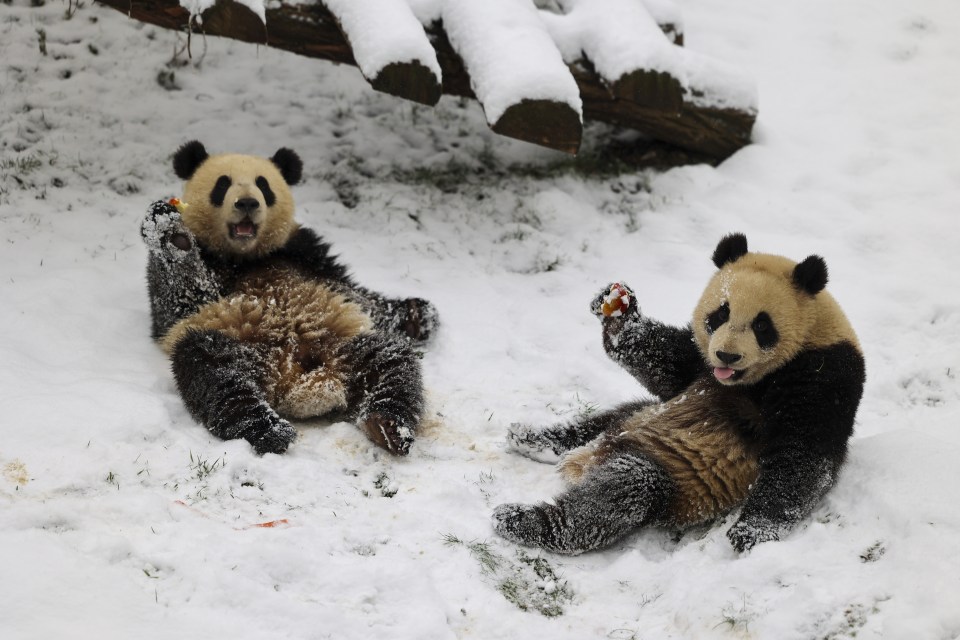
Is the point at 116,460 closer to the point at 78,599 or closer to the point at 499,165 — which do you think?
the point at 78,599

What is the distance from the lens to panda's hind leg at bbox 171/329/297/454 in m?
4.54

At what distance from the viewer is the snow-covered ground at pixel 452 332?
3334 mm

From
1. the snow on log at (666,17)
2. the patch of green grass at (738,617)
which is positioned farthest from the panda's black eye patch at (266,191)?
the snow on log at (666,17)

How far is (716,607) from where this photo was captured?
11.1 feet

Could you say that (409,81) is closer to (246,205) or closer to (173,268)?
(246,205)


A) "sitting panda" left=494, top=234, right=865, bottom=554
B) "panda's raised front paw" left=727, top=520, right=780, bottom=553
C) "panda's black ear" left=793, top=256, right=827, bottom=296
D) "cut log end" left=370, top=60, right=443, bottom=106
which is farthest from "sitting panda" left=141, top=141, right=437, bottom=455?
"panda's black ear" left=793, top=256, right=827, bottom=296

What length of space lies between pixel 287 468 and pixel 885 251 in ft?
15.1

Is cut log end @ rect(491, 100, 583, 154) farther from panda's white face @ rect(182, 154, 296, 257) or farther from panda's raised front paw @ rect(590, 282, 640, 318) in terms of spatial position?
panda's raised front paw @ rect(590, 282, 640, 318)

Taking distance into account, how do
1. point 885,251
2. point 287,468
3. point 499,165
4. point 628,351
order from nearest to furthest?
point 287,468, point 628,351, point 885,251, point 499,165

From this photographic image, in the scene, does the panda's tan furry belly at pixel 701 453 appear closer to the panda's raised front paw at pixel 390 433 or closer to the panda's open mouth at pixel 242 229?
the panda's raised front paw at pixel 390 433

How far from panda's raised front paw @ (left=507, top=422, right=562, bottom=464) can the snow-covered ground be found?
0.29 feet

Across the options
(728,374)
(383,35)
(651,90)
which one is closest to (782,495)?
(728,374)

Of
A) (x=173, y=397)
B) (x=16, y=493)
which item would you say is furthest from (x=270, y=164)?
(x=16, y=493)

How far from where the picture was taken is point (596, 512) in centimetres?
403
